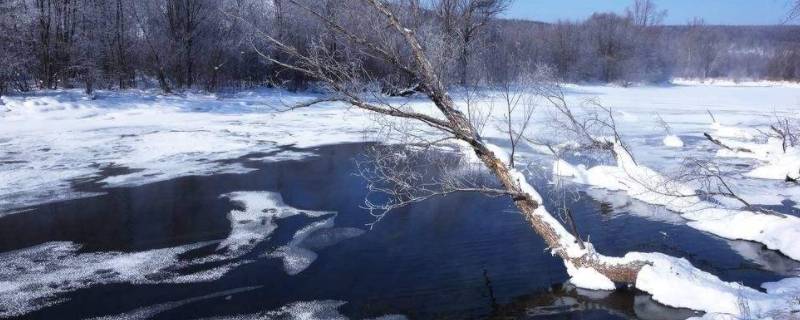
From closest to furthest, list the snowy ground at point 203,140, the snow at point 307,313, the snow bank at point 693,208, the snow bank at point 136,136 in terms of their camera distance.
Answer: the snow at point 307,313
the snow bank at point 693,208
the snowy ground at point 203,140
the snow bank at point 136,136

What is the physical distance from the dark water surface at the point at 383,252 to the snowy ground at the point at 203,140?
1.58 feet

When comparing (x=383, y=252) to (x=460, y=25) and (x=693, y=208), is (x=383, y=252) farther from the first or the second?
(x=693, y=208)

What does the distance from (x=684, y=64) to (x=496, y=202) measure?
73.9m

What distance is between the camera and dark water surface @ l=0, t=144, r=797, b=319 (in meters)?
7.36

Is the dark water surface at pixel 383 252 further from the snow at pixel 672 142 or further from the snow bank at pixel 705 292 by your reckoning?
the snow at pixel 672 142

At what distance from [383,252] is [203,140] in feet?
37.7

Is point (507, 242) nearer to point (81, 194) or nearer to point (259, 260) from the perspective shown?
point (259, 260)

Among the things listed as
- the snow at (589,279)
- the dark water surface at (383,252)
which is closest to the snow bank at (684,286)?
the snow at (589,279)

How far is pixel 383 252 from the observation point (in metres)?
9.25

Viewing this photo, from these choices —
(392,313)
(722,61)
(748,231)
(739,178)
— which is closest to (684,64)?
(722,61)

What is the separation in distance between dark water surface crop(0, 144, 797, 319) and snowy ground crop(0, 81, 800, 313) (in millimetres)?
483

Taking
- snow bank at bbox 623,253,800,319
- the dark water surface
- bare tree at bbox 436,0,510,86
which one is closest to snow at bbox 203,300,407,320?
the dark water surface

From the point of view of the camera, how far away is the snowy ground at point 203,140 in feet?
40.1

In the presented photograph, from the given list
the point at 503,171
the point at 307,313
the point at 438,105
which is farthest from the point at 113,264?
the point at 503,171
